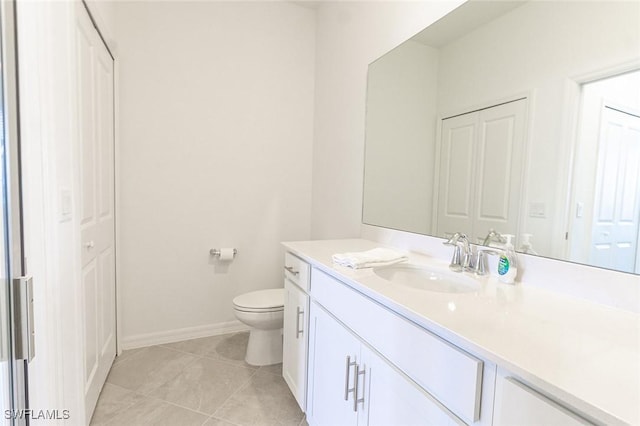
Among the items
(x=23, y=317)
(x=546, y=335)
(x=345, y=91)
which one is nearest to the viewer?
(x=23, y=317)

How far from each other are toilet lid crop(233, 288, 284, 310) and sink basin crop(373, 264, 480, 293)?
0.98 m

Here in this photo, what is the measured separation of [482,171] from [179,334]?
2362 millimetres

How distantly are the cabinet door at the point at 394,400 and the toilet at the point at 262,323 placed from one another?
1.07 meters

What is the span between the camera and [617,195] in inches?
34.7

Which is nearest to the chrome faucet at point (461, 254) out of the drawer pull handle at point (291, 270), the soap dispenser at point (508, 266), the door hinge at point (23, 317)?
the soap dispenser at point (508, 266)

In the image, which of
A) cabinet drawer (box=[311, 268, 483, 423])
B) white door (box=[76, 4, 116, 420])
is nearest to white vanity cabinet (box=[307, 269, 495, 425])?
cabinet drawer (box=[311, 268, 483, 423])

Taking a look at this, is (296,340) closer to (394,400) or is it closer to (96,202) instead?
(394,400)

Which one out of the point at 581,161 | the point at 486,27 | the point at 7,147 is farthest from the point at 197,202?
the point at 581,161

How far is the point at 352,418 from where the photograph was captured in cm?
113

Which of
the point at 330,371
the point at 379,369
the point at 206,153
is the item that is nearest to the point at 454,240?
the point at 379,369

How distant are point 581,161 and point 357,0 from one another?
5.85 ft

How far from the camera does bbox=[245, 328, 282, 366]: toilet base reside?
214cm

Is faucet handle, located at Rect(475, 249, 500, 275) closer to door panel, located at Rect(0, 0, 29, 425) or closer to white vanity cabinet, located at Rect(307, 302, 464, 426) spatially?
white vanity cabinet, located at Rect(307, 302, 464, 426)

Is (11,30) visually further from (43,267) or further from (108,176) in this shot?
(108,176)
